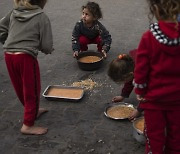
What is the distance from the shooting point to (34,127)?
3.32 metres

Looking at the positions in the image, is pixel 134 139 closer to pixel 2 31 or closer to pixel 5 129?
pixel 5 129

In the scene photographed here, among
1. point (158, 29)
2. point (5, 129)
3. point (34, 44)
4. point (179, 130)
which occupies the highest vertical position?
point (158, 29)

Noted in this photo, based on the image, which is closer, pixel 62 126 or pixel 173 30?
pixel 173 30

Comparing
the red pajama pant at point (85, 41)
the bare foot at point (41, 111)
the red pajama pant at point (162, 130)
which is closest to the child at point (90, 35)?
the red pajama pant at point (85, 41)

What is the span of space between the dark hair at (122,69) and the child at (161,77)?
61cm

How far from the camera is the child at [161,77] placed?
6.91 ft

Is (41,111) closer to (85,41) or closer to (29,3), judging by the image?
(29,3)

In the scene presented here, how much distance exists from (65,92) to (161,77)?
67.6 inches

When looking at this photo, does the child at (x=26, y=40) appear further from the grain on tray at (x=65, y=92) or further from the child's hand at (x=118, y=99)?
the child's hand at (x=118, y=99)

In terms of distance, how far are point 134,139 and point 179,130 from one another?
748 mm

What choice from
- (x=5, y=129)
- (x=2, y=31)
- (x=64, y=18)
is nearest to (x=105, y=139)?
(x=5, y=129)

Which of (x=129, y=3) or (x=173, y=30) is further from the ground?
(x=173, y=30)

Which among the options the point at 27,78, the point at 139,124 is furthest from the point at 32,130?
the point at 139,124

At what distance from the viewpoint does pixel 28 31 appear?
2.92 meters
